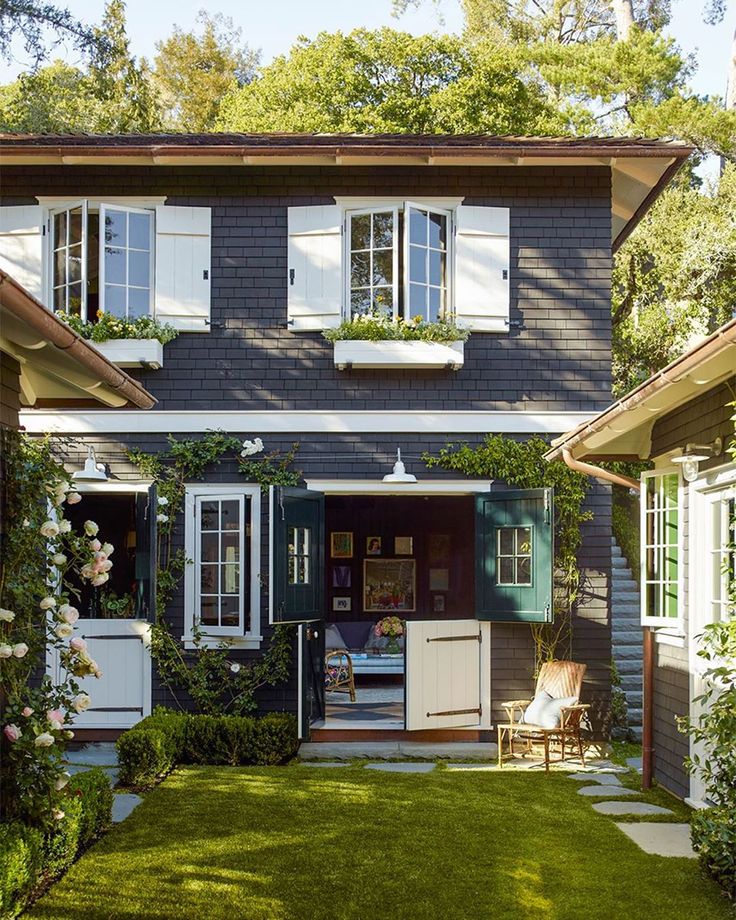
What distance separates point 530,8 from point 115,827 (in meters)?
24.0

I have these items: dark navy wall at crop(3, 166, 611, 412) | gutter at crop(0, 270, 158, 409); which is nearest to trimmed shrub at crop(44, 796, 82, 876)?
gutter at crop(0, 270, 158, 409)

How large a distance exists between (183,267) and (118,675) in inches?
150

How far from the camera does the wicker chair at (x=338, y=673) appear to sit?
43.2ft

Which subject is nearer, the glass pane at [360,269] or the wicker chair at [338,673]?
the glass pane at [360,269]

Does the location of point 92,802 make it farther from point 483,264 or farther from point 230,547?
point 483,264

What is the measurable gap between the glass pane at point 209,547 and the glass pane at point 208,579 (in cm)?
7

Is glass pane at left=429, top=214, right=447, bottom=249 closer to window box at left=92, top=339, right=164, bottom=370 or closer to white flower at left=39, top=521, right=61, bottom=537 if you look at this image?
window box at left=92, top=339, right=164, bottom=370

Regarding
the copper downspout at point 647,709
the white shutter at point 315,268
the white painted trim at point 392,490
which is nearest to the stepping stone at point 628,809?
the copper downspout at point 647,709

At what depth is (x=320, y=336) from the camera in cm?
1154

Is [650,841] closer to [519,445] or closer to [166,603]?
[519,445]

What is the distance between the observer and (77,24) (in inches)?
479

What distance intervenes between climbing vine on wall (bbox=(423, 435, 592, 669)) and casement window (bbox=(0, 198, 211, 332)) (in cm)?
278

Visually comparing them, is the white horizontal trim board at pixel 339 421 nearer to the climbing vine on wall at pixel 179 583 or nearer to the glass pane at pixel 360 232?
the climbing vine on wall at pixel 179 583

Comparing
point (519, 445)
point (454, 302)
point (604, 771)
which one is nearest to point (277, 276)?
point (454, 302)
